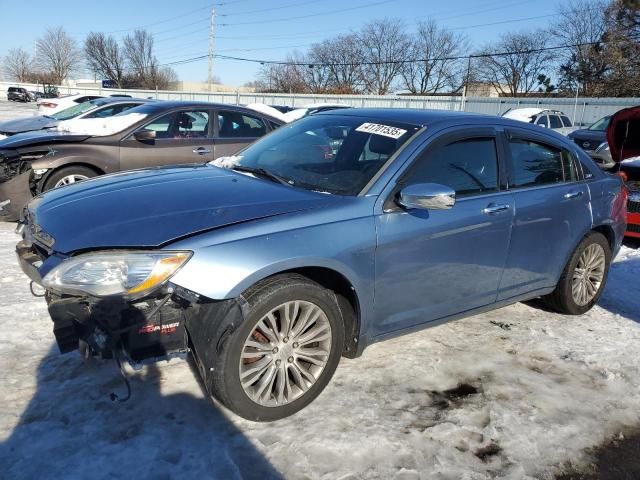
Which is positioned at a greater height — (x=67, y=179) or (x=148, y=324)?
(x=67, y=179)

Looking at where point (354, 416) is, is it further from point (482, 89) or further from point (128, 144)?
point (482, 89)

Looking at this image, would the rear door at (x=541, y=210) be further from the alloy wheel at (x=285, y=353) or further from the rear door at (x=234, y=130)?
the rear door at (x=234, y=130)

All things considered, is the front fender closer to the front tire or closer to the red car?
the front tire

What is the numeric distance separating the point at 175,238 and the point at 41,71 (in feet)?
322

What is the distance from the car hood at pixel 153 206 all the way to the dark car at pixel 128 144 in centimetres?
300

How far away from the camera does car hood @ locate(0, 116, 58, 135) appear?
8.34m

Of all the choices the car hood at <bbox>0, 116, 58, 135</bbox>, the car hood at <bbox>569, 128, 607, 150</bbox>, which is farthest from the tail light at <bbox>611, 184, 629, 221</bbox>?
the car hood at <bbox>569, 128, 607, 150</bbox>

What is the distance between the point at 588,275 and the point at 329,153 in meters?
2.61

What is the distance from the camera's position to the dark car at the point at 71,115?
8586 mm

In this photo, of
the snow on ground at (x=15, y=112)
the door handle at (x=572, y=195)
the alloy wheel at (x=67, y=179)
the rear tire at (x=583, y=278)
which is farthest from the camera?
the snow on ground at (x=15, y=112)

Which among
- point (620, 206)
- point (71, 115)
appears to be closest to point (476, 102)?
point (71, 115)

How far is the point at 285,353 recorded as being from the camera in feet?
9.44

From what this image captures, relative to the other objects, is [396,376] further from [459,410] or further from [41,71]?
[41,71]

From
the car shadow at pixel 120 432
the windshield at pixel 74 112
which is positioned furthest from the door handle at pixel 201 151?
the windshield at pixel 74 112
